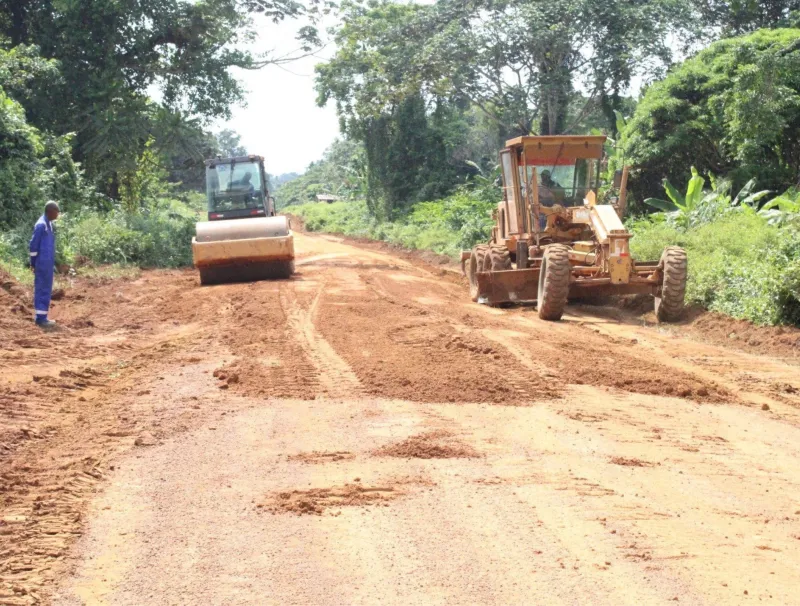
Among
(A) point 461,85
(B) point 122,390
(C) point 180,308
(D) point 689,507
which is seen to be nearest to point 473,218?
(A) point 461,85

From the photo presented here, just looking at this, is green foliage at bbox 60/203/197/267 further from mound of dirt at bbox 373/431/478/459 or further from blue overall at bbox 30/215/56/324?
mound of dirt at bbox 373/431/478/459

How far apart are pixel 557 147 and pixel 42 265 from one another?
7935mm

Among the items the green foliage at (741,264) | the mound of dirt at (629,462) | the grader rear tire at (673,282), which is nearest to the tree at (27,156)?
the green foliage at (741,264)

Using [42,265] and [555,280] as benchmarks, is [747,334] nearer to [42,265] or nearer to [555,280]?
[555,280]

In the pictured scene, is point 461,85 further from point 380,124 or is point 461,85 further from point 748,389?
Result: point 748,389

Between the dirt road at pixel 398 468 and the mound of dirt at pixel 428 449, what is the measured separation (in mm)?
27

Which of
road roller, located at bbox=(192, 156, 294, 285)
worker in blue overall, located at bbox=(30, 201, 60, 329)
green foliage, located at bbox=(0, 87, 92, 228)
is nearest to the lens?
worker in blue overall, located at bbox=(30, 201, 60, 329)

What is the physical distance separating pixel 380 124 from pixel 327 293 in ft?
91.8

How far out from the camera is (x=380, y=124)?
1699 inches

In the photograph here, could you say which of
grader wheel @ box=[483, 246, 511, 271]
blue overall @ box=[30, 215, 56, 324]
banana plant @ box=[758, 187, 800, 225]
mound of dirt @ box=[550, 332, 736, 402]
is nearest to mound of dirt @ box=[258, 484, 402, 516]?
mound of dirt @ box=[550, 332, 736, 402]

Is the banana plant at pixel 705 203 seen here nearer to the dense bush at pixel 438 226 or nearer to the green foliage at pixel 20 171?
the dense bush at pixel 438 226

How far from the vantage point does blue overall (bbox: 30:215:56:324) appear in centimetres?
1276

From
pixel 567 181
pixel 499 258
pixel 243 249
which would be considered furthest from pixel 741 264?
pixel 243 249

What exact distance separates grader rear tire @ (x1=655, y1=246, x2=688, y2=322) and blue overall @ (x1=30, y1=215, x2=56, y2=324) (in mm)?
8442
